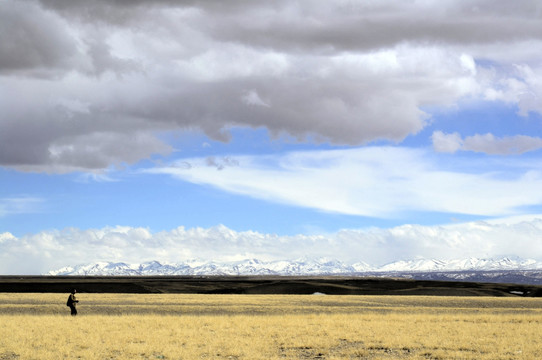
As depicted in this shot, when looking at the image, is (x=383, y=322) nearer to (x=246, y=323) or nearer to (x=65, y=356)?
(x=246, y=323)

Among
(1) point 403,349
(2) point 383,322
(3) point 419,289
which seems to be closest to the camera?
(1) point 403,349

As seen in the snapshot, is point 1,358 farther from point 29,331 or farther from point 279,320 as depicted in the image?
point 279,320

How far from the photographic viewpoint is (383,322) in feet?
124

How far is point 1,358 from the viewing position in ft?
82.4

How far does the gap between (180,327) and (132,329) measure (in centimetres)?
281

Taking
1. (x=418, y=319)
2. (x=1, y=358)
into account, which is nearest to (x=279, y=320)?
(x=418, y=319)

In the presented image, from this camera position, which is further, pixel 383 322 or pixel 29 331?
pixel 383 322

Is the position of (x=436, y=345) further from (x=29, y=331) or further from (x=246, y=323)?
(x=29, y=331)

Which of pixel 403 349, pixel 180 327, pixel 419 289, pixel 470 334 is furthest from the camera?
pixel 419 289

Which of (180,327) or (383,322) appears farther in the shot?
(383,322)

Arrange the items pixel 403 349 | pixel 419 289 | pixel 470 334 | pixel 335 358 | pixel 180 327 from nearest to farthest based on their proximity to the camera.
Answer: pixel 335 358, pixel 403 349, pixel 470 334, pixel 180 327, pixel 419 289

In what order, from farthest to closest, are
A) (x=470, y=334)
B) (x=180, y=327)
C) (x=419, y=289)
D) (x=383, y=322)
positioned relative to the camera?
(x=419, y=289) < (x=383, y=322) < (x=180, y=327) < (x=470, y=334)

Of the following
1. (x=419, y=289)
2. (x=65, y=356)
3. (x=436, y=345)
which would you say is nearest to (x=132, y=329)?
(x=65, y=356)

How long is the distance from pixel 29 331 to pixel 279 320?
49.0 feet
